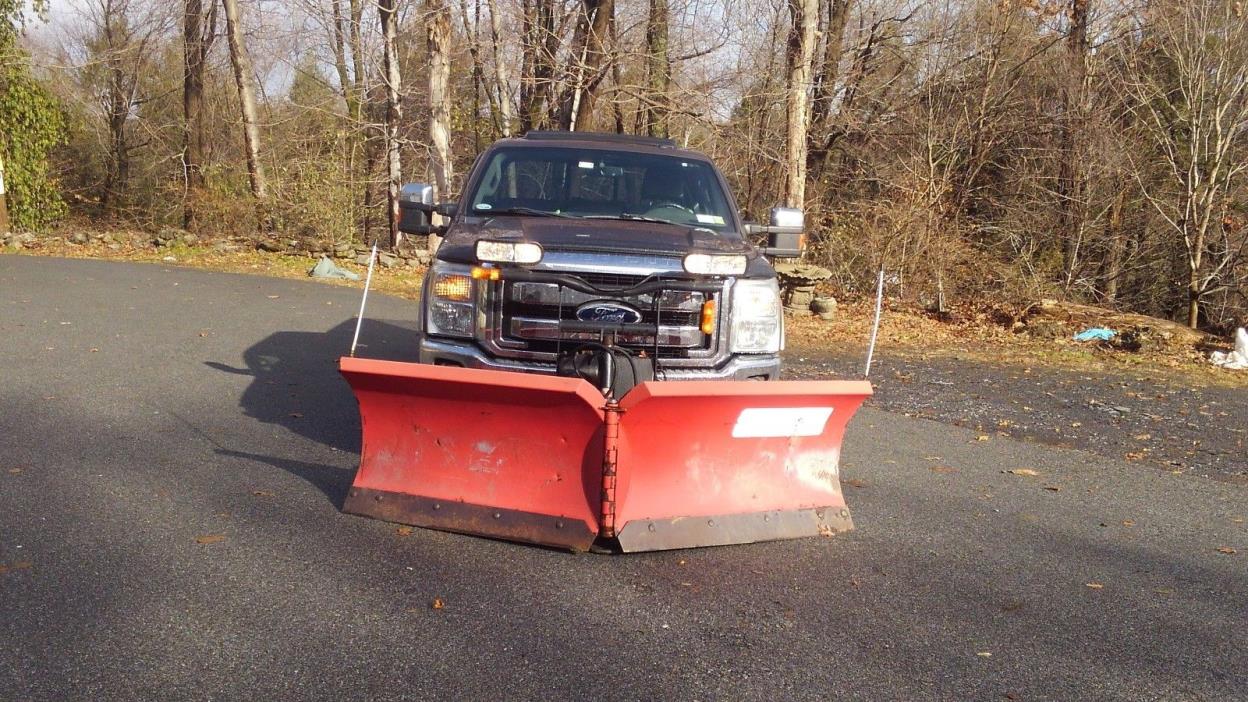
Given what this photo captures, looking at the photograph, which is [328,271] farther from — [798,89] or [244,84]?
[244,84]

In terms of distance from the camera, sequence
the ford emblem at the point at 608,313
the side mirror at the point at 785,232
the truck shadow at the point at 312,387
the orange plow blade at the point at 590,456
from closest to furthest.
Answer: the orange plow blade at the point at 590,456 → the ford emblem at the point at 608,313 → the truck shadow at the point at 312,387 → the side mirror at the point at 785,232

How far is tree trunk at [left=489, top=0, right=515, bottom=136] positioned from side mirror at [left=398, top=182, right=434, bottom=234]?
16.1 metres

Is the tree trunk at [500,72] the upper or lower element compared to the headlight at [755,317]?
upper

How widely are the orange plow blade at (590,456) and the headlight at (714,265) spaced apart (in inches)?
32.0

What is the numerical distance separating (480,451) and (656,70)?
1744 cm

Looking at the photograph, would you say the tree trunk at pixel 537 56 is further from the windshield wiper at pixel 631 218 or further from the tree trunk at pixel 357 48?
the windshield wiper at pixel 631 218

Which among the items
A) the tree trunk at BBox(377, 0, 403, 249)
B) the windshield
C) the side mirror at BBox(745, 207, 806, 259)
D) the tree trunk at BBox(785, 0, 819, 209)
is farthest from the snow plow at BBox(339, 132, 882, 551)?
the tree trunk at BBox(377, 0, 403, 249)

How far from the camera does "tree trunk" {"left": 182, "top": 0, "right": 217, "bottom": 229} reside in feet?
89.5

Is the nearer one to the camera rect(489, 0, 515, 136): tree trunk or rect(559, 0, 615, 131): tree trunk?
rect(559, 0, 615, 131): tree trunk

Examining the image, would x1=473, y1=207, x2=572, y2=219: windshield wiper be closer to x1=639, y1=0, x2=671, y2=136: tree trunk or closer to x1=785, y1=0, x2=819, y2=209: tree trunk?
x1=785, y1=0, x2=819, y2=209: tree trunk

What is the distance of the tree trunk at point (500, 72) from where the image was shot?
875 inches

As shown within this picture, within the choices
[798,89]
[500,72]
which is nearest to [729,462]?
[798,89]

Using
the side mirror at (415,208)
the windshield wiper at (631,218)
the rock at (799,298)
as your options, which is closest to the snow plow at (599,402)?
the windshield wiper at (631,218)

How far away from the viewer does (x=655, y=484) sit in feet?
16.0
